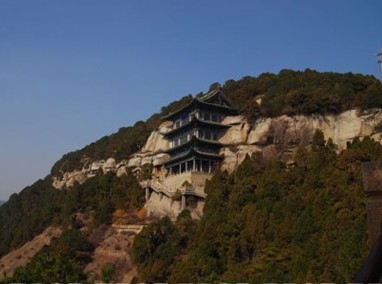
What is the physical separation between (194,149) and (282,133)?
26.8ft

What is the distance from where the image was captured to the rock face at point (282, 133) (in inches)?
1560

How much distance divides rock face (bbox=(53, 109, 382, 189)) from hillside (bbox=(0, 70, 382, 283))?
0.15 m

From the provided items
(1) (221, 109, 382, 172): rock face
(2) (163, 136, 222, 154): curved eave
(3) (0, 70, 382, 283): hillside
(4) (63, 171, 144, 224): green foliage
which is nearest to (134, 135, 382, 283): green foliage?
(3) (0, 70, 382, 283): hillside

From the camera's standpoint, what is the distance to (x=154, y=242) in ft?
119

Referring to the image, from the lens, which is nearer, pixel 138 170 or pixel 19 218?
pixel 138 170

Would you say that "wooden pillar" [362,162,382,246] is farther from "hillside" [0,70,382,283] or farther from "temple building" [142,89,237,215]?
"temple building" [142,89,237,215]

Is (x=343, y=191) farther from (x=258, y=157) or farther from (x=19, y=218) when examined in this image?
(x=19, y=218)

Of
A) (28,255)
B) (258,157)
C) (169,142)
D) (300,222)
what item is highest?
(169,142)

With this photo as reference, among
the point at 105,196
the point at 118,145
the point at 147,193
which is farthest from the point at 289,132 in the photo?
the point at 118,145

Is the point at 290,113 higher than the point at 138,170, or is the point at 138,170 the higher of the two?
the point at 290,113

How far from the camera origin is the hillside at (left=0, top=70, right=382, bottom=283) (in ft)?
82.0

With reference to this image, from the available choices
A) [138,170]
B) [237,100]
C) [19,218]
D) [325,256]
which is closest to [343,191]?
[325,256]

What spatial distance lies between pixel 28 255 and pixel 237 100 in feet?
86.4

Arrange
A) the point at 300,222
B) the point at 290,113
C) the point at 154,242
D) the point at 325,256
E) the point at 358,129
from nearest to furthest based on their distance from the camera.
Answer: the point at 325,256, the point at 300,222, the point at 154,242, the point at 358,129, the point at 290,113
